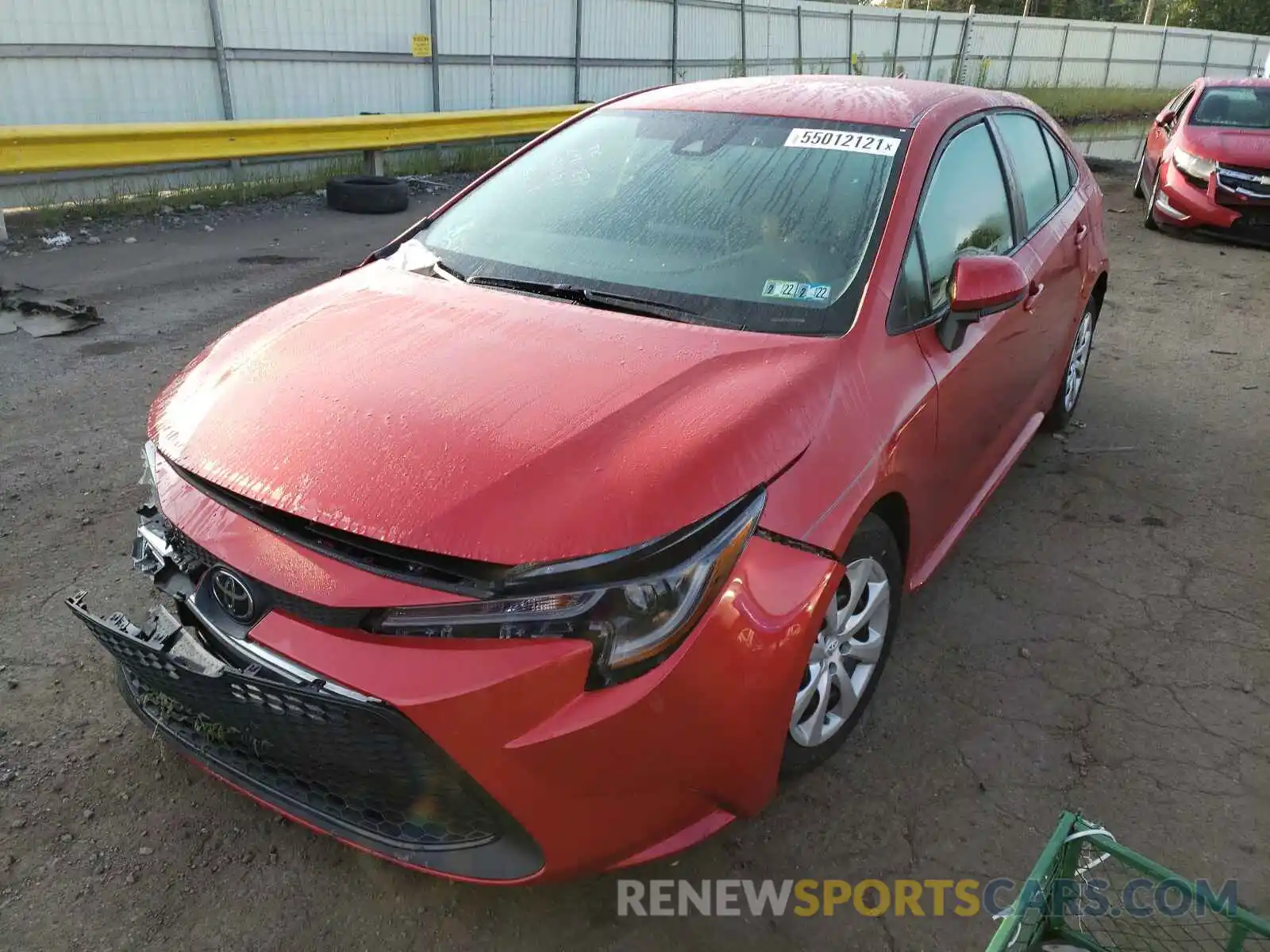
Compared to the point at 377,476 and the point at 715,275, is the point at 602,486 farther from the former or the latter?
the point at 715,275

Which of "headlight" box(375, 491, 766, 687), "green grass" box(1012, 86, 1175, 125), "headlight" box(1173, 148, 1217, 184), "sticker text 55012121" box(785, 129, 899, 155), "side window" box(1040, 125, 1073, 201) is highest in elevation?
"sticker text 55012121" box(785, 129, 899, 155)

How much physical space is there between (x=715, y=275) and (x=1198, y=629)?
7.02ft

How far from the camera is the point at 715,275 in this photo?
2.78 meters

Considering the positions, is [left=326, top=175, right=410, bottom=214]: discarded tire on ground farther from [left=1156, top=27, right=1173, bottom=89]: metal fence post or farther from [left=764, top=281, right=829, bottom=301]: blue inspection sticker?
[left=1156, top=27, right=1173, bottom=89]: metal fence post

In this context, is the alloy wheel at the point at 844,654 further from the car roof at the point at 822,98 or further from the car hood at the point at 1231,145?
the car hood at the point at 1231,145

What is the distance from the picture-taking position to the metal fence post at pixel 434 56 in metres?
12.5

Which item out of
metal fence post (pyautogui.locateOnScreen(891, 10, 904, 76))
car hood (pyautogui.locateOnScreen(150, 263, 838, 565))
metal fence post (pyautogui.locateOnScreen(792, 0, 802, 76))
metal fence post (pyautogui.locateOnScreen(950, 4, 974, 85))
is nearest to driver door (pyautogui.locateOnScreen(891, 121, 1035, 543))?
car hood (pyautogui.locateOnScreen(150, 263, 838, 565))

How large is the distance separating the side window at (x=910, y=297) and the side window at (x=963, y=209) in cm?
5

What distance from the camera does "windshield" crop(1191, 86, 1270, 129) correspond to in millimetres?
9766

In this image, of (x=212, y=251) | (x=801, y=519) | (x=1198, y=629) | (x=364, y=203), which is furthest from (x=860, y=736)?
(x=364, y=203)

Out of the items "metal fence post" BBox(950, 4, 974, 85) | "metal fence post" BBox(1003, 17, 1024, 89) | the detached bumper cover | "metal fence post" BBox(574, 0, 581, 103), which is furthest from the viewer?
"metal fence post" BBox(1003, 17, 1024, 89)

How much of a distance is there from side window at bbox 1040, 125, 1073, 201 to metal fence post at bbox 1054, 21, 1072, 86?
26.5 meters

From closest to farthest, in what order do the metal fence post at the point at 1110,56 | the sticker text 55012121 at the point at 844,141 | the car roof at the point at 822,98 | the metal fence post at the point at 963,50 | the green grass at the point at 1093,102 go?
the sticker text 55012121 at the point at 844,141 → the car roof at the point at 822,98 → the green grass at the point at 1093,102 → the metal fence post at the point at 963,50 → the metal fence post at the point at 1110,56

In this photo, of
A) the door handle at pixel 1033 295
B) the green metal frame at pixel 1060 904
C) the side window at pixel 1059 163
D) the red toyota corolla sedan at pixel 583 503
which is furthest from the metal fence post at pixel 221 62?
the green metal frame at pixel 1060 904
